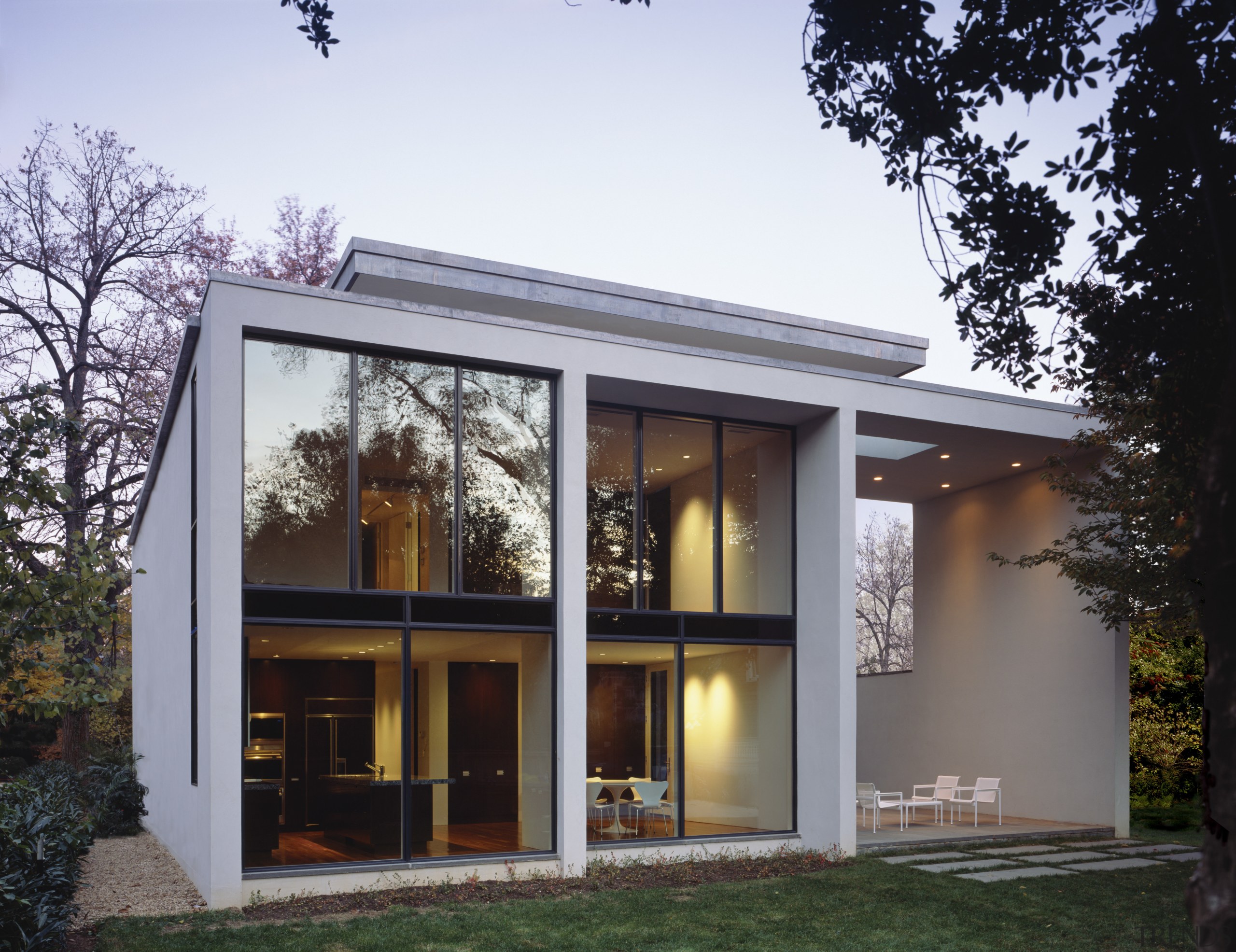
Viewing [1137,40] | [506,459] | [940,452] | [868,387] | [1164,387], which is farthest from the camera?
[940,452]

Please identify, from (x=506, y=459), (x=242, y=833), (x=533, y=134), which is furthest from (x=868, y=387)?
(x=242, y=833)

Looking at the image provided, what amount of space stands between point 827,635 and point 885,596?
27075 millimetres

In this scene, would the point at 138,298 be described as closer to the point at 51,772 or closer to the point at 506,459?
the point at 51,772

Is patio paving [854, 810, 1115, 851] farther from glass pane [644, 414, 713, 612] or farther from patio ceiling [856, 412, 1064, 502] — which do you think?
patio ceiling [856, 412, 1064, 502]

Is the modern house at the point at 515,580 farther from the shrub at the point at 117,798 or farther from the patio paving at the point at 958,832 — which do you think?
the shrub at the point at 117,798

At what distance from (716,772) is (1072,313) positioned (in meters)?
8.48

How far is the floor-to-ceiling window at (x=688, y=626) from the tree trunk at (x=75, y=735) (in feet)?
58.9

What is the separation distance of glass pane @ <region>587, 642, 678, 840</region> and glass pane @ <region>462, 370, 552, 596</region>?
4.63ft

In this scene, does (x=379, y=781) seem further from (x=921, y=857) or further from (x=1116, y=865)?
(x=1116, y=865)

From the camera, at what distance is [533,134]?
6.53 m

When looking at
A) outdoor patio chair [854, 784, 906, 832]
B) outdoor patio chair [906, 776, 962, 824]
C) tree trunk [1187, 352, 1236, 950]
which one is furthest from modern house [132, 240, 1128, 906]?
tree trunk [1187, 352, 1236, 950]

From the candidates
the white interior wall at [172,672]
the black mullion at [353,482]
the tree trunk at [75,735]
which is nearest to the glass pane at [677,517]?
the black mullion at [353,482]

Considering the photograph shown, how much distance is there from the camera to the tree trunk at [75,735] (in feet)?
81.0

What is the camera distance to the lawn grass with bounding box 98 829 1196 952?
8.28 m
